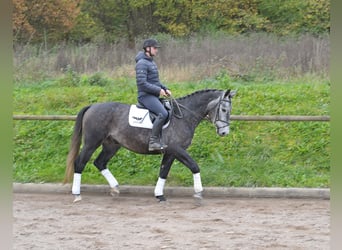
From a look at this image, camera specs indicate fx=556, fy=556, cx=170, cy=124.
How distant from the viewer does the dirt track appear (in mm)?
5316

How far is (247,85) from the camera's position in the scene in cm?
1228

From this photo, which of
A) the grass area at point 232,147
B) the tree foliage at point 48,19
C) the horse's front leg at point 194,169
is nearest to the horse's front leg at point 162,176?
the horse's front leg at point 194,169

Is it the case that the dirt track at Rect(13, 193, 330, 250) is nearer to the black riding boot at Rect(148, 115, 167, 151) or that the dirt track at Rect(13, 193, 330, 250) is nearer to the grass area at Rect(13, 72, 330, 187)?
the grass area at Rect(13, 72, 330, 187)

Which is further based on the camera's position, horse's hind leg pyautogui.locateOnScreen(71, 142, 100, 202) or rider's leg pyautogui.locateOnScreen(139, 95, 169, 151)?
horse's hind leg pyautogui.locateOnScreen(71, 142, 100, 202)

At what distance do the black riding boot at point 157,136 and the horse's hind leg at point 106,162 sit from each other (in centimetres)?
74

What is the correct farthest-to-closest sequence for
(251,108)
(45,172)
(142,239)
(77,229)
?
1. (251,108)
2. (45,172)
3. (77,229)
4. (142,239)

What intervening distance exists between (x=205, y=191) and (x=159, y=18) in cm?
1673

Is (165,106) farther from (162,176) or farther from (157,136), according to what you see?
(162,176)

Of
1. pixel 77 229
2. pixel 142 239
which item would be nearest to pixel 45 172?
pixel 77 229

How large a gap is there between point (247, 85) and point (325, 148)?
3631 mm

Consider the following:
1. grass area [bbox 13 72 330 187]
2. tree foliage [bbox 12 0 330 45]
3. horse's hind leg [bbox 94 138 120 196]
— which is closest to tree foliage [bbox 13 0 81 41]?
tree foliage [bbox 12 0 330 45]

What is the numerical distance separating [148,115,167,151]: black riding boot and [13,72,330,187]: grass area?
3.86 feet

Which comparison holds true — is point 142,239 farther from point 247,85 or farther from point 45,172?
point 247,85

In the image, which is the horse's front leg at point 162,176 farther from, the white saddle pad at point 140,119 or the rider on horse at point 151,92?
the white saddle pad at point 140,119
